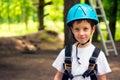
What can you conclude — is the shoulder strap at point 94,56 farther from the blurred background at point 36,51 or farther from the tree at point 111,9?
the tree at point 111,9

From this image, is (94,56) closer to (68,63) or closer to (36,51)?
(68,63)

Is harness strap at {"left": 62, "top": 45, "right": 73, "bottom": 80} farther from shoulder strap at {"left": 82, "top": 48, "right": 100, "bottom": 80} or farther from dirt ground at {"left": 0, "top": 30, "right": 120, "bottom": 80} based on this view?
dirt ground at {"left": 0, "top": 30, "right": 120, "bottom": 80}

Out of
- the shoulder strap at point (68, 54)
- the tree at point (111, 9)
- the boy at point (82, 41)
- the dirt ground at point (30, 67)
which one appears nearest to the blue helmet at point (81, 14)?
the boy at point (82, 41)

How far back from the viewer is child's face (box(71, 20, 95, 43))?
3064 millimetres

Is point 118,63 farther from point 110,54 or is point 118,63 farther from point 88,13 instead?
point 88,13

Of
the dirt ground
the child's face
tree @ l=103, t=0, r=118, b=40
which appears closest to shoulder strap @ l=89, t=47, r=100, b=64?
the child's face

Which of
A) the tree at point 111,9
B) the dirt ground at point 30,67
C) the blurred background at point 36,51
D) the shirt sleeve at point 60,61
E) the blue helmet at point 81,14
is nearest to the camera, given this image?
the blue helmet at point 81,14

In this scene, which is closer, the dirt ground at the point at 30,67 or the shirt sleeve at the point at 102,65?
the shirt sleeve at the point at 102,65

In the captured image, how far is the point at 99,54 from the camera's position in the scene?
10.3 feet

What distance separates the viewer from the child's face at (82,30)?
3.06 meters

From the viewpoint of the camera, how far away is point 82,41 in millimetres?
3094

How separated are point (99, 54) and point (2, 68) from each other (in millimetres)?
6872

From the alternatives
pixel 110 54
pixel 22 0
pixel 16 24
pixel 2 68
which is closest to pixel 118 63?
pixel 110 54

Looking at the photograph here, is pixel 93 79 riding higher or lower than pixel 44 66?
higher
